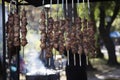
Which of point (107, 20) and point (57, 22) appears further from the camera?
point (107, 20)

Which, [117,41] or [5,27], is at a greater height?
[5,27]

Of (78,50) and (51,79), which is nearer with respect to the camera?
(78,50)

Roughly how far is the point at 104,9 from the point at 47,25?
52.6ft

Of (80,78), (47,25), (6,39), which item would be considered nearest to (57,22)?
(47,25)

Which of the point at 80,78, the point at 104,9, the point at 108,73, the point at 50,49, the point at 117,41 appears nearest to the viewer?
the point at 50,49

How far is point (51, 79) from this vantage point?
6.65 m

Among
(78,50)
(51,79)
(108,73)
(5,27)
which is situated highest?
(5,27)

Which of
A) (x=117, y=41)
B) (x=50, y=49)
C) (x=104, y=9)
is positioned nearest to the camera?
(x=50, y=49)

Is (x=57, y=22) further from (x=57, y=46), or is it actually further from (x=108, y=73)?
(x=108, y=73)

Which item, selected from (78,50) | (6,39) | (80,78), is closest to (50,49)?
(78,50)

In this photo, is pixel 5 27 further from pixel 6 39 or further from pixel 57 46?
pixel 57 46

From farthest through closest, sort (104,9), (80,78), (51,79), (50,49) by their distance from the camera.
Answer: (104,9)
(51,79)
(80,78)
(50,49)

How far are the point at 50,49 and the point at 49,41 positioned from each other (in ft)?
0.31

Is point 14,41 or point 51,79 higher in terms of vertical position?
point 14,41
